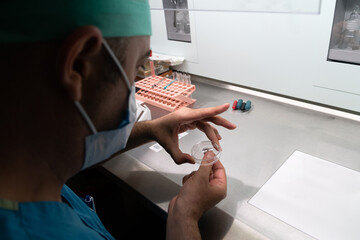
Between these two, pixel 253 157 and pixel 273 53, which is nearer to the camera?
pixel 253 157

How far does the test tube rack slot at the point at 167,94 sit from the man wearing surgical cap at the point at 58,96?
2.13ft

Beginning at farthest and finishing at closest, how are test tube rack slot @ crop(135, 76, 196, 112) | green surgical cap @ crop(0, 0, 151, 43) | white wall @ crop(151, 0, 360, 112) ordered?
test tube rack slot @ crop(135, 76, 196, 112) → white wall @ crop(151, 0, 360, 112) → green surgical cap @ crop(0, 0, 151, 43)

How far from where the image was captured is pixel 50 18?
1.35ft

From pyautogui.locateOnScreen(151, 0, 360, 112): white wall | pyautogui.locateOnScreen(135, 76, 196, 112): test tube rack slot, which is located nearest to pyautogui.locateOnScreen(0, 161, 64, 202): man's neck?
pyautogui.locateOnScreen(135, 76, 196, 112): test tube rack slot

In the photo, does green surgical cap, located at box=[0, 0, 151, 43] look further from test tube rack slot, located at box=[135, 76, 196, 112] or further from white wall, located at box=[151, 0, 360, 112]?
white wall, located at box=[151, 0, 360, 112]

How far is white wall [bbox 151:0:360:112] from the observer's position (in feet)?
3.54

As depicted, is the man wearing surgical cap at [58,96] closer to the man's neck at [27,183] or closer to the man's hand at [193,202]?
the man's neck at [27,183]

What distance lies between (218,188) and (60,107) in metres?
0.49

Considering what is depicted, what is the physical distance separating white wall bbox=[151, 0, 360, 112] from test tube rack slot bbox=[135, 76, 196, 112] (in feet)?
0.90

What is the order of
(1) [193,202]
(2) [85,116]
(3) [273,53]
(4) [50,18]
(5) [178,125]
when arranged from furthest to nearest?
(3) [273,53], (5) [178,125], (1) [193,202], (2) [85,116], (4) [50,18]

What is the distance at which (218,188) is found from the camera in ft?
2.52

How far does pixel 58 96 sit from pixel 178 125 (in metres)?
0.52

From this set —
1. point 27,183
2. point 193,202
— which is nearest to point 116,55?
point 27,183

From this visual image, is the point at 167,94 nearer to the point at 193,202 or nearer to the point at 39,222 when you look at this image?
the point at 193,202
